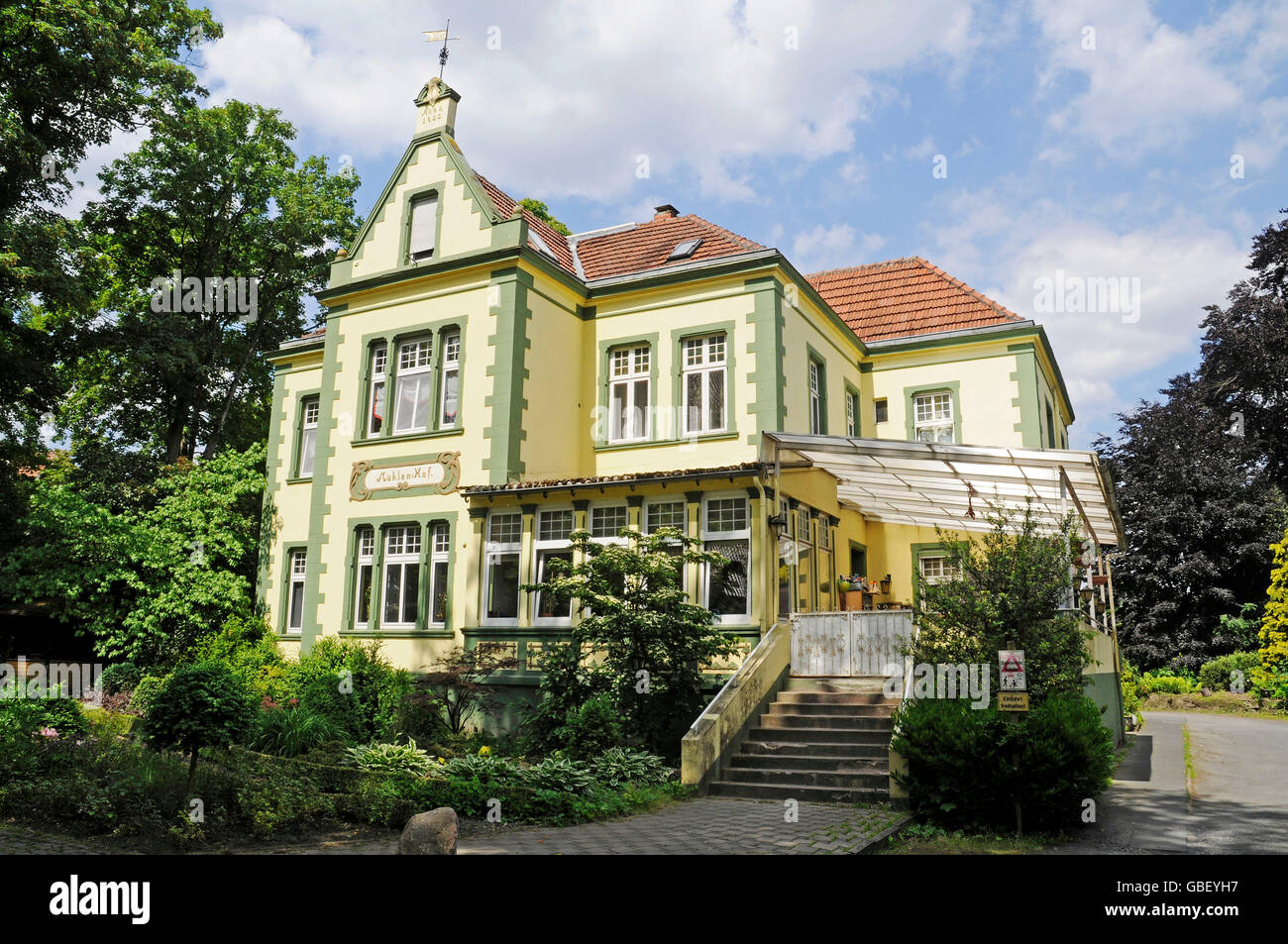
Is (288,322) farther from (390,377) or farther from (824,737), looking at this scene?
(824,737)

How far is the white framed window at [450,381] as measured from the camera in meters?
18.3

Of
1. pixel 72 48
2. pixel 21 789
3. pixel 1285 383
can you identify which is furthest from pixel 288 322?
pixel 1285 383

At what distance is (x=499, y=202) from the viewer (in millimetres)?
19938

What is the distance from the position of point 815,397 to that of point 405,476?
27.1ft

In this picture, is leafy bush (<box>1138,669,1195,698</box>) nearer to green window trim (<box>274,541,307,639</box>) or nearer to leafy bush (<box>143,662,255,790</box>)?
green window trim (<box>274,541,307,639</box>)

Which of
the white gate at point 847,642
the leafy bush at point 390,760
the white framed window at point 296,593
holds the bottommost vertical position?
the leafy bush at point 390,760

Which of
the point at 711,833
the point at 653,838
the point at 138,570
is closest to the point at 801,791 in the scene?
the point at 711,833

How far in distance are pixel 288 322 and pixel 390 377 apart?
1474 cm

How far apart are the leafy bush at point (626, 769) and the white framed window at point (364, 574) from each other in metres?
7.99

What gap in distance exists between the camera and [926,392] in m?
21.9

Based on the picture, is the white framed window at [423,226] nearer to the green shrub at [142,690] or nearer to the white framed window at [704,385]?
the white framed window at [704,385]

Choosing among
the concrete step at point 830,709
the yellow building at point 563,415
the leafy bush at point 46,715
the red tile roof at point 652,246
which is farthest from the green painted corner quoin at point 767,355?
the leafy bush at point 46,715

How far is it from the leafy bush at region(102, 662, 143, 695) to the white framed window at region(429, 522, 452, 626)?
280 inches

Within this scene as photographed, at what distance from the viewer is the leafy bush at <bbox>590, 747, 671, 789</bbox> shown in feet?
37.6
